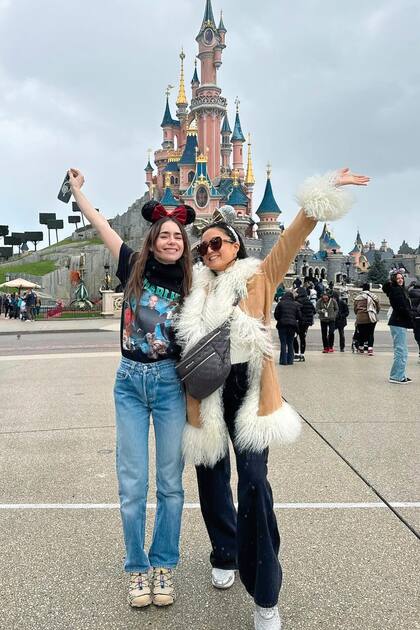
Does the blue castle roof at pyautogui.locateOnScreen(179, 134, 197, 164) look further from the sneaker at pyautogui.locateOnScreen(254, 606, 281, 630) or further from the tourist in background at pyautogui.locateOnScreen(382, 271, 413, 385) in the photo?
the sneaker at pyautogui.locateOnScreen(254, 606, 281, 630)

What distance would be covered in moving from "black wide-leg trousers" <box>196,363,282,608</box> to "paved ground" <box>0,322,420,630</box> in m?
0.20

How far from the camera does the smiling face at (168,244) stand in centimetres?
267

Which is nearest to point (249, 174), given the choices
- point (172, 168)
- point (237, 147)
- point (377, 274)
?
point (237, 147)

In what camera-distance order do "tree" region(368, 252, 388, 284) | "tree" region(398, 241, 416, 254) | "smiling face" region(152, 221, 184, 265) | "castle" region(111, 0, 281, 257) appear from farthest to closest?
"tree" region(398, 241, 416, 254) < "tree" region(368, 252, 388, 284) < "castle" region(111, 0, 281, 257) < "smiling face" region(152, 221, 184, 265)

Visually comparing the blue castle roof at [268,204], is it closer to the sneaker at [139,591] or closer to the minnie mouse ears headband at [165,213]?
the minnie mouse ears headband at [165,213]

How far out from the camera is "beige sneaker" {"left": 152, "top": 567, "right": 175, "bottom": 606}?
8.16 ft

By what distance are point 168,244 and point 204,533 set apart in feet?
6.00

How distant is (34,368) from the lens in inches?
392

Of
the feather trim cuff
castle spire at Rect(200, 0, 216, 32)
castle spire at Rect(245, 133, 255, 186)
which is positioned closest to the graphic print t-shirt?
the feather trim cuff

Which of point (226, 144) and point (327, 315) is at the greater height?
point (226, 144)

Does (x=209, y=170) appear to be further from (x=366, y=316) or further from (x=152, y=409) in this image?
(x=152, y=409)

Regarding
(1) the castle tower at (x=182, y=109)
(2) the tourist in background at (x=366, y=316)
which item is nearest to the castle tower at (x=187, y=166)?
(1) the castle tower at (x=182, y=109)

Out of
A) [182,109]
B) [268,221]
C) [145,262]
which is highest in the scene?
[182,109]

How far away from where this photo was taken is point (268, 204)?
215 feet
